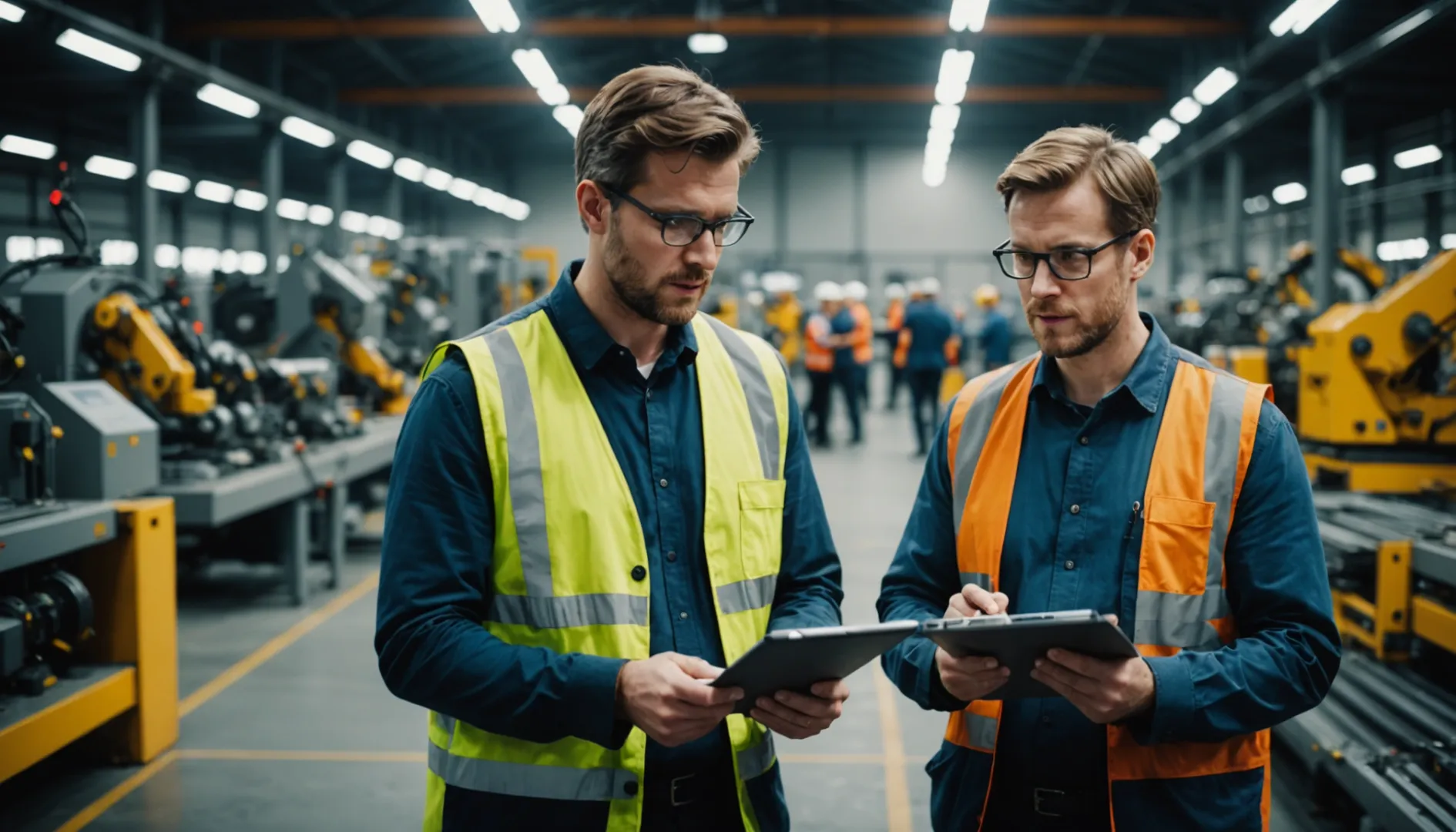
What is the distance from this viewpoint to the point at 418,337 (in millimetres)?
11273

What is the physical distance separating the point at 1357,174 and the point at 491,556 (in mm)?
25490

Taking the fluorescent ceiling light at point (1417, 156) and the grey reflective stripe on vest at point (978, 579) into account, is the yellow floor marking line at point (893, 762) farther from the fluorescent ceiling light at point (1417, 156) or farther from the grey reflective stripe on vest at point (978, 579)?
the fluorescent ceiling light at point (1417, 156)

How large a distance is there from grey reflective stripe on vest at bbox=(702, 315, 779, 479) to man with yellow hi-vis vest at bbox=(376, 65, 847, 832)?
0.04 meters

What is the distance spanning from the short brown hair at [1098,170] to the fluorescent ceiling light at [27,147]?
1864 centimetres

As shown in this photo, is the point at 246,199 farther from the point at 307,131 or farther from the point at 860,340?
the point at 860,340

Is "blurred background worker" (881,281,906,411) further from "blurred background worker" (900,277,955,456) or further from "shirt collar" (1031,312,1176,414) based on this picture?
"shirt collar" (1031,312,1176,414)

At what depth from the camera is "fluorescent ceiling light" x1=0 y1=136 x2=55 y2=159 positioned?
55.2ft

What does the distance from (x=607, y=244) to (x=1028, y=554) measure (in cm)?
88

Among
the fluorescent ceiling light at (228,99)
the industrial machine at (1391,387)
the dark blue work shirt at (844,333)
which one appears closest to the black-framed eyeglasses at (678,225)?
the industrial machine at (1391,387)

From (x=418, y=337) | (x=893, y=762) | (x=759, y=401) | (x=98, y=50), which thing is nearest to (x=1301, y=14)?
(x=418, y=337)

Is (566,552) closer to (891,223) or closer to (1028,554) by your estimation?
(1028,554)

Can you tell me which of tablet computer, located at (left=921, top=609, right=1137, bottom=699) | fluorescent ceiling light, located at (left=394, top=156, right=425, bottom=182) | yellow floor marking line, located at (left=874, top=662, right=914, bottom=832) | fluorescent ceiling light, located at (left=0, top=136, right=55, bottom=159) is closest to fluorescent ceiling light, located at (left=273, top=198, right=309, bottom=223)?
fluorescent ceiling light, located at (left=394, top=156, right=425, bottom=182)

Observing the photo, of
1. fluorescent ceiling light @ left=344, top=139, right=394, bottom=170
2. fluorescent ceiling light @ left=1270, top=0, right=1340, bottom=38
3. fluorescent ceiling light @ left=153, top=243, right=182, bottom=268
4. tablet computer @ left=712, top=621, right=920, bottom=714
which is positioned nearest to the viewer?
tablet computer @ left=712, top=621, right=920, bottom=714

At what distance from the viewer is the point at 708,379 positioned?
1.99 metres
